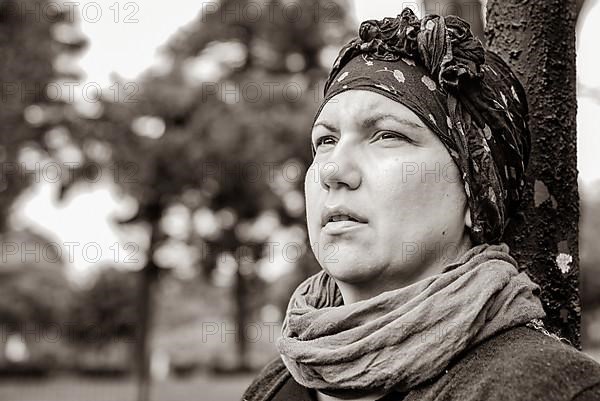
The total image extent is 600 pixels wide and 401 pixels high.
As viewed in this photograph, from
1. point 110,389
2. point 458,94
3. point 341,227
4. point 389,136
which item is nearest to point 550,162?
point 458,94

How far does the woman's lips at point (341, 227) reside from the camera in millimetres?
1985

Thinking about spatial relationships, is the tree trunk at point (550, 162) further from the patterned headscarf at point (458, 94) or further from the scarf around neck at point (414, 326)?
the scarf around neck at point (414, 326)

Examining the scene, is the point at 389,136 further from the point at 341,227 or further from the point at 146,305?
the point at 146,305

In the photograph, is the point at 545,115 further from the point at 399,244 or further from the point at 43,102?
the point at 43,102

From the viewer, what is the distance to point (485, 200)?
2.01 m

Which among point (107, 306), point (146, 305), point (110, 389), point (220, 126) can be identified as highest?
point (220, 126)

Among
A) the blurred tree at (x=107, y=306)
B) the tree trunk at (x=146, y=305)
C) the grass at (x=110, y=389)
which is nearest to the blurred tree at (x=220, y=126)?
the tree trunk at (x=146, y=305)

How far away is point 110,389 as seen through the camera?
76.4ft

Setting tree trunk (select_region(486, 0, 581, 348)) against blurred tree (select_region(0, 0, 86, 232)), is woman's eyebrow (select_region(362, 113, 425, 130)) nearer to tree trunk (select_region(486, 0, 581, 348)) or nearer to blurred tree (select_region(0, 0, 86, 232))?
tree trunk (select_region(486, 0, 581, 348))

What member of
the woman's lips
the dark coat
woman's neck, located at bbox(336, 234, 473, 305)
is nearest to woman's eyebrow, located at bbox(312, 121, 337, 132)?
the woman's lips

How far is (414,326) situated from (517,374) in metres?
0.23

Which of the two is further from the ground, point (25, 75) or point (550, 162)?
point (550, 162)

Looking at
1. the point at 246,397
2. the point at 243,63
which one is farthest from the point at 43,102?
the point at 246,397

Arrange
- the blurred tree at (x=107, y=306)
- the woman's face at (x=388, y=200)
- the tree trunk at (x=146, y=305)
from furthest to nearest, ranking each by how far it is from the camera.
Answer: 1. the blurred tree at (x=107, y=306)
2. the tree trunk at (x=146, y=305)
3. the woman's face at (x=388, y=200)
